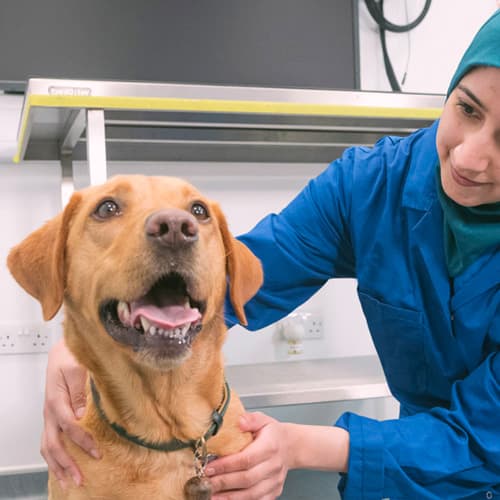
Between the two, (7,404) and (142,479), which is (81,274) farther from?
(7,404)

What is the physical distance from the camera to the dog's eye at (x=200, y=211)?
1021 millimetres

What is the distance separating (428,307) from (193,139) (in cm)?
101

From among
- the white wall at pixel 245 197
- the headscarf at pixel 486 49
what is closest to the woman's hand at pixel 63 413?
Answer: the headscarf at pixel 486 49

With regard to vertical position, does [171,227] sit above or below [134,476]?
above

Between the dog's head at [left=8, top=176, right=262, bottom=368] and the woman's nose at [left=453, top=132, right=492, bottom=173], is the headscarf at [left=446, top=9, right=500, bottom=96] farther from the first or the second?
the dog's head at [left=8, top=176, right=262, bottom=368]

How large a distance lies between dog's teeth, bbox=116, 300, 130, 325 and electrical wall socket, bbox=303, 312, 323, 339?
1.47 metres

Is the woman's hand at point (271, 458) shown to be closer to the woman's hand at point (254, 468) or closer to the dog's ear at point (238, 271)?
the woman's hand at point (254, 468)

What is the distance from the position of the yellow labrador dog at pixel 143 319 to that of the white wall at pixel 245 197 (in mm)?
1106

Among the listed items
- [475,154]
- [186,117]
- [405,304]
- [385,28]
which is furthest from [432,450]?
[385,28]

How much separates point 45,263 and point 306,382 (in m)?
0.95

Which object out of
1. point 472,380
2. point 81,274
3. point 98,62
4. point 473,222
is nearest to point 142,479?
point 81,274

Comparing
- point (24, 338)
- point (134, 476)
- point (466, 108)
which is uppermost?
point (466, 108)

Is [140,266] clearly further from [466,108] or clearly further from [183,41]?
[183,41]

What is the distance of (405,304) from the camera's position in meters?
1.23
